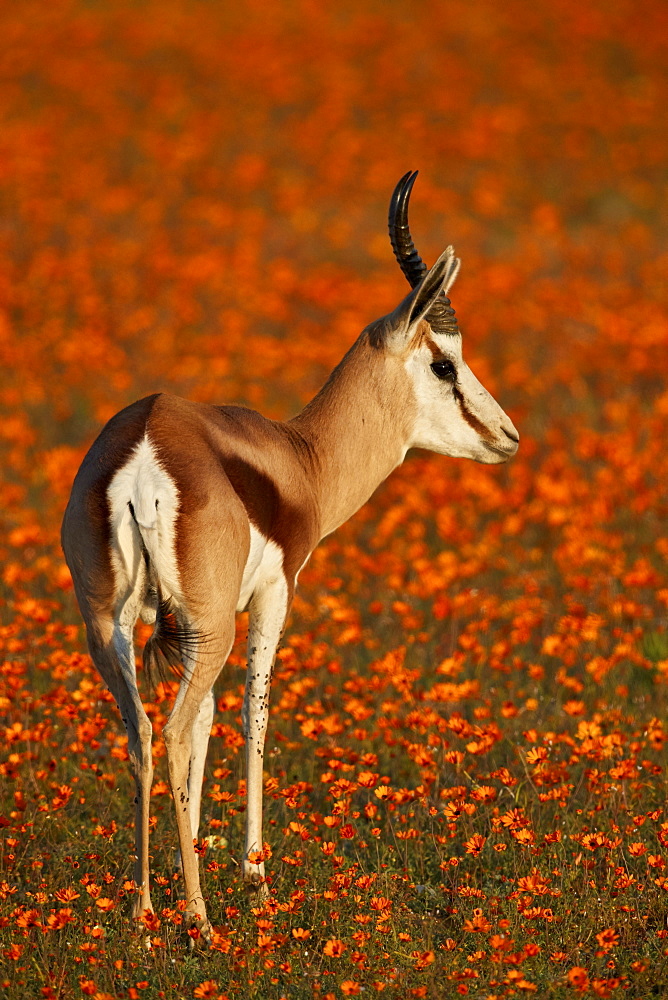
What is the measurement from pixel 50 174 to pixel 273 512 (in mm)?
13894

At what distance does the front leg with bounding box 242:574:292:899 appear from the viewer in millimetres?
5047

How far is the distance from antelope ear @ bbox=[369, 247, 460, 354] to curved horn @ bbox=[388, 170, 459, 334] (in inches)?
4.9

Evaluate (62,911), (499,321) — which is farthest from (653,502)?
(62,911)

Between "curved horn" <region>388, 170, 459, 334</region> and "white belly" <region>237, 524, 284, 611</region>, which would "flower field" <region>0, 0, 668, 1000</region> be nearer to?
"white belly" <region>237, 524, 284, 611</region>

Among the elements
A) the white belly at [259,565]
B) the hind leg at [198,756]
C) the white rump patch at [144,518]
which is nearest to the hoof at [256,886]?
the hind leg at [198,756]

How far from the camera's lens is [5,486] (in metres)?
9.26

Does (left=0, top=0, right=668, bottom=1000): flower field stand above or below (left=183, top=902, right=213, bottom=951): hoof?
above

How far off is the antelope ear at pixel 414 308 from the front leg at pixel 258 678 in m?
1.36

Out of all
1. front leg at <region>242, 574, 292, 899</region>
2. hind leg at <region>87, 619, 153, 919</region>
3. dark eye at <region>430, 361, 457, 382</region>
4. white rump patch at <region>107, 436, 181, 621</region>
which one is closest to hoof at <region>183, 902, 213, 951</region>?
hind leg at <region>87, 619, 153, 919</region>

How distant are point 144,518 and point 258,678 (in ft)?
4.09

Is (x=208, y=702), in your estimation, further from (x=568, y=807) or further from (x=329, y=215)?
(x=329, y=215)

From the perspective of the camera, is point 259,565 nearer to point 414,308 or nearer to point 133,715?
point 133,715

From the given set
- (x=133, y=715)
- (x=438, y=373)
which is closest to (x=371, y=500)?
(x=438, y=373)

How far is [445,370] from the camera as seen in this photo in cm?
568
